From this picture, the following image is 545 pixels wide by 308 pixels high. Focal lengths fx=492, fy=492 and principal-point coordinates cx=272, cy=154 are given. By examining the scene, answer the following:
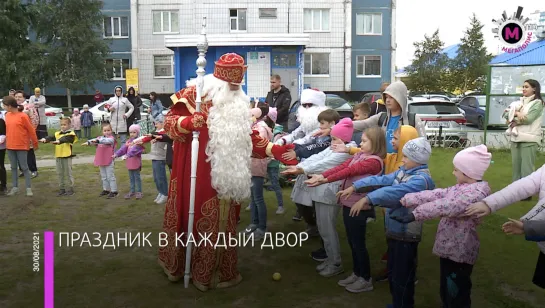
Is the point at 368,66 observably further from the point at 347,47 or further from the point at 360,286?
the point at 360,286

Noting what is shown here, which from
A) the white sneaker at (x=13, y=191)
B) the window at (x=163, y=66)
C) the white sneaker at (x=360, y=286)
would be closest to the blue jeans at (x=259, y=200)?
the white sneaker at (x=360, y=286)

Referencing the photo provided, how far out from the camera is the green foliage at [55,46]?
1122 inches

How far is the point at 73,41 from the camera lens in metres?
29.4

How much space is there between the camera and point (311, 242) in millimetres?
5953

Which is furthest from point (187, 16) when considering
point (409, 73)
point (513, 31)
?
point (513, 31)

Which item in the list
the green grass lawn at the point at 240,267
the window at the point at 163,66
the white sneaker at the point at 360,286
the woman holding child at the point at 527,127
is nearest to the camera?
the green grass lawn at the point at 240,267

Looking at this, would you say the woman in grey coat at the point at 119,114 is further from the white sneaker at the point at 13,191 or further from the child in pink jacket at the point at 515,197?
the child in pink jacket at the point at 515,197

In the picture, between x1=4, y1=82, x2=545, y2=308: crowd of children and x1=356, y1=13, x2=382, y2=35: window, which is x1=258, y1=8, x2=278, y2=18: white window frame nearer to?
x1=356, y1=13, x2=382, y2=35: window

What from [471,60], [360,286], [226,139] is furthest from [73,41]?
[360,286]

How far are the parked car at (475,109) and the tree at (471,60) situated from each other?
1460 cm

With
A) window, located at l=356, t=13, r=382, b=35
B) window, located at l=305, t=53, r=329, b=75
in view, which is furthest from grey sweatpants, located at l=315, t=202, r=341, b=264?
window, located at l=356, t=13, r=382, b=35

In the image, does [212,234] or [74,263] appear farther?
[74,263]

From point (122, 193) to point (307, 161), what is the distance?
5.02 m

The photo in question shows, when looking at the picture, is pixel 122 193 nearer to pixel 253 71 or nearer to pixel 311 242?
pixel 311 242
